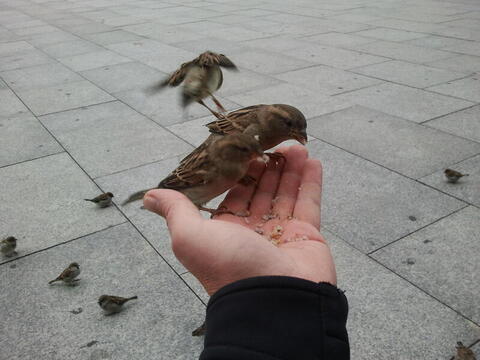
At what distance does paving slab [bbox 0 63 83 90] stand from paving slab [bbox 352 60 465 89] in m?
5.91

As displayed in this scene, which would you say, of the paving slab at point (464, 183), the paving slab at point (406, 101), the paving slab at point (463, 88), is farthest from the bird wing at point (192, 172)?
the paving slab at point (463, 88)

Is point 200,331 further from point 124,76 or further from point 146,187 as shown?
point 124,76

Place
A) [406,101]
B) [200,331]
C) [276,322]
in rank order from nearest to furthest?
[276,322] → [200,331] → [406,101]

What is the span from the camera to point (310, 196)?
337 cm

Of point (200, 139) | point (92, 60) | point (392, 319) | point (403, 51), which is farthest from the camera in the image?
point (92, 60)

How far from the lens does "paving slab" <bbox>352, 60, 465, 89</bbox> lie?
29.7 ft

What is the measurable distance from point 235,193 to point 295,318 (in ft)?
5.35

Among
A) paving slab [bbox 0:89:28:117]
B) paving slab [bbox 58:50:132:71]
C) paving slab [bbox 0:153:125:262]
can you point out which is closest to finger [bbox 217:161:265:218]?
paving slab [bbox 0:153:125:262]

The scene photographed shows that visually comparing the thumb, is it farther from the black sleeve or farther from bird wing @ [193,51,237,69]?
bird wing @ [193,51,237,69]

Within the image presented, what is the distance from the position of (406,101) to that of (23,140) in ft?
19.8

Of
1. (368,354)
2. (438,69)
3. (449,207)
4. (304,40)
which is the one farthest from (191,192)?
(304,40)

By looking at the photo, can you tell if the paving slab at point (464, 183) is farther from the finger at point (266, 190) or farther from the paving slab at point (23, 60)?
the paving slab at point (23, 60)

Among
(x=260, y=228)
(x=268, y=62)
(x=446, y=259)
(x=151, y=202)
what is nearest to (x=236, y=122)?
(x=260, y=228)

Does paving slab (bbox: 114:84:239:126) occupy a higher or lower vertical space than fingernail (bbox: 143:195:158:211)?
lower
